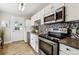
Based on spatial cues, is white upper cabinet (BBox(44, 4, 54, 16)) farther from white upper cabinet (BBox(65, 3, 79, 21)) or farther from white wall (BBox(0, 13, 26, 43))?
white wall (BBox(0, 13, 26, 43))

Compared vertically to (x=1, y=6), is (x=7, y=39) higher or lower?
lower

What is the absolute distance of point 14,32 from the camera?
1.65m

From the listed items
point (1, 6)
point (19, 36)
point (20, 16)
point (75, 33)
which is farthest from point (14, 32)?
point (75, 33)

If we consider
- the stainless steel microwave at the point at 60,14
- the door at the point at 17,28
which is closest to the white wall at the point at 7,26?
the door at the point at 17,28

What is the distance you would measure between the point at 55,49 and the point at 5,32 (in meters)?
0.81

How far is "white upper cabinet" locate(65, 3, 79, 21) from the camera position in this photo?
1306 millimetres

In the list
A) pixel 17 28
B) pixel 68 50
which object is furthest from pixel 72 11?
pixel 17 28

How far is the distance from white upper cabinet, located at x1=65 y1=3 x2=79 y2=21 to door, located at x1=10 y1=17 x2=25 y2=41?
748 millimetres

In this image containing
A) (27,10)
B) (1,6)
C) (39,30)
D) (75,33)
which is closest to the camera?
(1,6)

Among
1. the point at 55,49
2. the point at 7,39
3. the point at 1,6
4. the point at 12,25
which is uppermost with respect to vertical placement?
the point at 1,6

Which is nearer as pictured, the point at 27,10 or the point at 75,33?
the point at 75,33

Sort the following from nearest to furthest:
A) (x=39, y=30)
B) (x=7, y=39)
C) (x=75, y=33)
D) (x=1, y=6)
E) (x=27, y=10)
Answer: (x=1, y=6), (x=75, y=33), (x=7, y=39), (x=27, y=10), (x=39, y=30)

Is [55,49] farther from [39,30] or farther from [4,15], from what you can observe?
[39,30]

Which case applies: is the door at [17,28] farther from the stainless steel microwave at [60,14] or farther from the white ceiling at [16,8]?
the stainless steel microwave at [60,14]
